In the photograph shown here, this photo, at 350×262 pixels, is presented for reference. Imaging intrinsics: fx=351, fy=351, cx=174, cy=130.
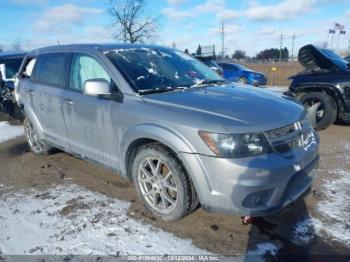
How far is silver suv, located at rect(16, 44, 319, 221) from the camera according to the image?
2939mm

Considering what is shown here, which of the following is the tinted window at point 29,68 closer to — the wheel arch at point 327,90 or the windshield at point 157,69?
the windshield at point 157,69

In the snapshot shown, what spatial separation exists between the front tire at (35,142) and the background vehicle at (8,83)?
437cm

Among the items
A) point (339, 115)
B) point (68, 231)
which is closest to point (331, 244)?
point (68, 231)

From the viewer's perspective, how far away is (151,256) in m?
3.01

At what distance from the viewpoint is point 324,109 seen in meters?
7.39

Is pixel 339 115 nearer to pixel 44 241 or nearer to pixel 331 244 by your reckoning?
pixel 331 244

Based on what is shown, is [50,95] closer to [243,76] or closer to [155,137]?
[155,137]

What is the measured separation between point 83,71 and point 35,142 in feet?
7.06

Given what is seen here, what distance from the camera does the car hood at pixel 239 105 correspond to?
3.06m

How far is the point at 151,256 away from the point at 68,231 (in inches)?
37.2

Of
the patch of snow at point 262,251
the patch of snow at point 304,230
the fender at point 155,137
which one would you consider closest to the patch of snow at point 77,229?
the patch of snow at point 262,251

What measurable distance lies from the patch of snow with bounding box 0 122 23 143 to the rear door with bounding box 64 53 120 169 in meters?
3.63

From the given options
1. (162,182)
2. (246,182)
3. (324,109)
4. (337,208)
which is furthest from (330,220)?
(324,109)

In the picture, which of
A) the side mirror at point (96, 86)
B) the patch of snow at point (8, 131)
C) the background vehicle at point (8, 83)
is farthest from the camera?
the background vehicle at point (8, 83)
